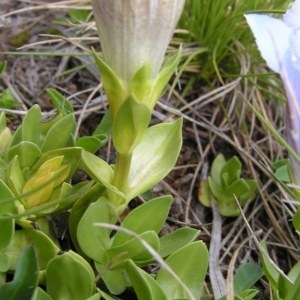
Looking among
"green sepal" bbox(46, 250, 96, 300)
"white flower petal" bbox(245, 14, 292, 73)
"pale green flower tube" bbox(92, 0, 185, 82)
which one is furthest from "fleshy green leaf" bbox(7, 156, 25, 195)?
"white flower petal" bbox(245, 14, 292, 73)

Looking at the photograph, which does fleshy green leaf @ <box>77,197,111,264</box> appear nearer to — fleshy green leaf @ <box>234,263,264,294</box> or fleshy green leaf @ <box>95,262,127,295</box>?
fleshy green leaf @ <box>95,262,127,295</box>

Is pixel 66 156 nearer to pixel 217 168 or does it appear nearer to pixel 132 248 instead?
pixel 132 248

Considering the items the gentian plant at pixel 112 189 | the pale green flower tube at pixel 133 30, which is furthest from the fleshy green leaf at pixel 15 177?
the pale green flower tube at pixel 133 30

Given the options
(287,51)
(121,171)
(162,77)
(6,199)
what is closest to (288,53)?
(287,51)

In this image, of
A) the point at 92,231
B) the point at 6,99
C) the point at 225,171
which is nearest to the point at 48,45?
the point at 6,99

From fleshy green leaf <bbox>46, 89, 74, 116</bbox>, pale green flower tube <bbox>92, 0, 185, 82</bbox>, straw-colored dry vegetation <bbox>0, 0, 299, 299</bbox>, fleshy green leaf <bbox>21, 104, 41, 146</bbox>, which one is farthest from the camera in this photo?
straw-colored dry vegetation <bbox>0, 0, 299, 299</bbox>

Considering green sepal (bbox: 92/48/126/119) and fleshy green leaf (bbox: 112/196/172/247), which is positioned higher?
green sepal (bbox: 92/48/126/119)

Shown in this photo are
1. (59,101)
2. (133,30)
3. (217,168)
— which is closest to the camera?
(133,30)
